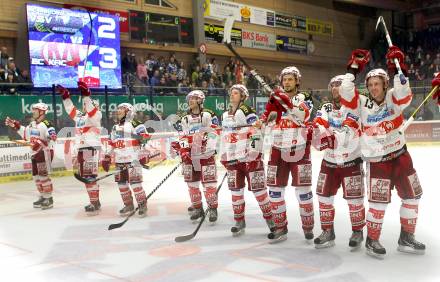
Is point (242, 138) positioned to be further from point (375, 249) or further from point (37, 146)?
point (37, 146)

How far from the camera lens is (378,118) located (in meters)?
4.21

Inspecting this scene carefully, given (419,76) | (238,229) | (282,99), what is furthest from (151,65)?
(419,76)

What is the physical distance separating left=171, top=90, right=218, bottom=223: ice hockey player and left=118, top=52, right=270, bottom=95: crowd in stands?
26.0ft

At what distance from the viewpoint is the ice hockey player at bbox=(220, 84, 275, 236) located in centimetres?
520

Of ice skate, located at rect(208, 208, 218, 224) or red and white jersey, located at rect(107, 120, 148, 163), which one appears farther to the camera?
red and white jersey, located at rect(107, 120, 148, 163)

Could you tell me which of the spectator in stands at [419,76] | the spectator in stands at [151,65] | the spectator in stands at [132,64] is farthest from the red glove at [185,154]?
the spectator in stands at [419,76]

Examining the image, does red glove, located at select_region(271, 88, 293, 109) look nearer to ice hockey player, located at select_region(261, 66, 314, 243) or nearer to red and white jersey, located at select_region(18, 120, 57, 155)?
ice hockey player, located at select_region(261, 66, 314, 243)

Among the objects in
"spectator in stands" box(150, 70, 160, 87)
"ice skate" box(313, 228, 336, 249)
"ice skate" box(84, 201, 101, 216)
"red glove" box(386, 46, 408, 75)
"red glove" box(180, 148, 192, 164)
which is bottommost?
"ice skate" box(84, 201, 101, 216)

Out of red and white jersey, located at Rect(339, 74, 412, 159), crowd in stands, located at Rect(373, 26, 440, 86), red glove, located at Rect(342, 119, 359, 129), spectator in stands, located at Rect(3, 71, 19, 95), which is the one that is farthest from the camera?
crowd in stands, located at Rect(373, 26, 440, 86)

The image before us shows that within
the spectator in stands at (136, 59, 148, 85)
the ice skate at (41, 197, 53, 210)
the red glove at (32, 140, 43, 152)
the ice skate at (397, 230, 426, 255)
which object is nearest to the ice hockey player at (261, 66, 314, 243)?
the ice skate at (397, 230, 426, 255)

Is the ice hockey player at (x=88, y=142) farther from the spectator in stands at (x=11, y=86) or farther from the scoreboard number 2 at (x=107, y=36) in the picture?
the scoreboard number 2 at (x=107, y=36)

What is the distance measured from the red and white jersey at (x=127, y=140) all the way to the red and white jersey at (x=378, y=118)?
3275 mm

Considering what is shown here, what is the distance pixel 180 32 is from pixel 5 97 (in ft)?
31.4

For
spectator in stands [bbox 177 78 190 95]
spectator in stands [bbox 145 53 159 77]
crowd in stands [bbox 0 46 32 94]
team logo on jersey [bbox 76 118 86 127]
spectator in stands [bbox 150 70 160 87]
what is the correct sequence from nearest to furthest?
team logo on jersey [bbox 76 118 86 127]
crowd in stands [bbox 0 46 32 94]
spectator in stands [bbox 177 78 190 95]
spectator in stands [bbox 150 70 160 87]
spectator in stands [bbox 145 53 159 77]
